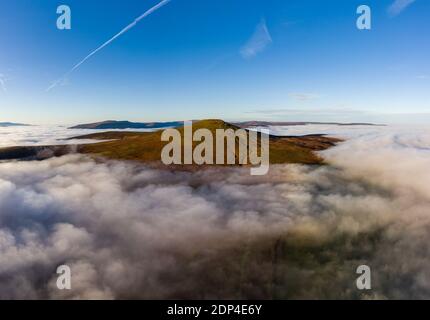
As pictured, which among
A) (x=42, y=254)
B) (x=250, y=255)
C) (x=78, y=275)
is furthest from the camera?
(x=250, y=255)

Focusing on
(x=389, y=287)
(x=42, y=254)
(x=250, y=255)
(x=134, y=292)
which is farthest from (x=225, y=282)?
(x=42, y=254)

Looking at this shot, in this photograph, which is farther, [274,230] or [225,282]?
[274,230]

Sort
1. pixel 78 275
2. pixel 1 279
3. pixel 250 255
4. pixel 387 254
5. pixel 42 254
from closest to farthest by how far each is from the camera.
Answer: pixel 78 275
pixel 1 279
pixel 42 254
pixel 250 255
pixel 387 254

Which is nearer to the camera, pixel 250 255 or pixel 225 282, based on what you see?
pixel 225 282

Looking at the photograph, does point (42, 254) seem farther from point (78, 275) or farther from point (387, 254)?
point (387, 254)
